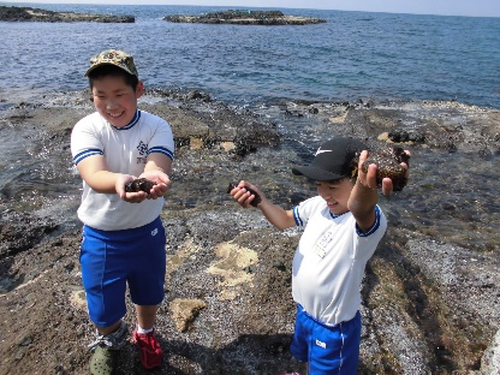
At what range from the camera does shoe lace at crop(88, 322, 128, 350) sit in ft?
10.3

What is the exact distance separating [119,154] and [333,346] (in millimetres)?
1856

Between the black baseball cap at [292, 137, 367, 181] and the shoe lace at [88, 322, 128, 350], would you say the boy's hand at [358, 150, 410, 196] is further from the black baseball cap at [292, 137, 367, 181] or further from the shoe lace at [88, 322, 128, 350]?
the shoe lace at [88, 322, 128, 350]

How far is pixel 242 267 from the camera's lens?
450cm

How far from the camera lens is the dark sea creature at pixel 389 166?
1.93m

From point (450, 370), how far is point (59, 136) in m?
9.59

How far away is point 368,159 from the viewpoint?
80.6 inches

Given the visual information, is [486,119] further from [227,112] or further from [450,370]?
[450,370]

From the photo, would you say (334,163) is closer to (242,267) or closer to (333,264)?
(333,264)

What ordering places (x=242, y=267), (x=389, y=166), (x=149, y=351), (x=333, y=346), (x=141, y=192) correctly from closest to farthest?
(x=389, y=166) → (x=141, y=192) → (x=333, y=346) → (x=149, y=351) → (x=242, y=267)

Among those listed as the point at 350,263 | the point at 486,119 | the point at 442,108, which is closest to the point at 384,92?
the point at 442,108

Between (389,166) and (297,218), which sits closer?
(389,166)

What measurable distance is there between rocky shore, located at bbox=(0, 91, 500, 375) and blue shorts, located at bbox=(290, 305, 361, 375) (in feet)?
2.49

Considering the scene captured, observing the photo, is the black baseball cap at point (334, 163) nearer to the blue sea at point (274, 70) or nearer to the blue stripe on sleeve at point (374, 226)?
the blue stripe on sleeve at point (374, 226)

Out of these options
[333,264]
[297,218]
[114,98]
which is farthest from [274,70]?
[333,264]
